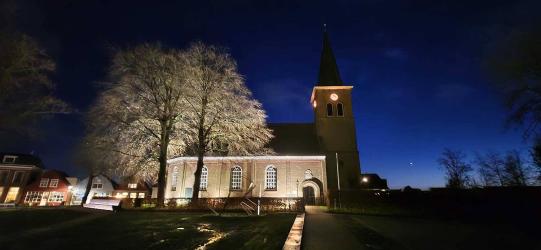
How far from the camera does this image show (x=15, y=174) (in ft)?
164

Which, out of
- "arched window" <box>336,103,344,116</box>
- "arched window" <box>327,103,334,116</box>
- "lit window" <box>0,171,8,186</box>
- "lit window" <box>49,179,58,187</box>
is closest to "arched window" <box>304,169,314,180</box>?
"arched window" <box>327,103,334,116</box>

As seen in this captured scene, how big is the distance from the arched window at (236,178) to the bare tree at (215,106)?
11.4 m

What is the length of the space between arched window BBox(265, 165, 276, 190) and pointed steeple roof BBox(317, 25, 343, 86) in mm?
14687

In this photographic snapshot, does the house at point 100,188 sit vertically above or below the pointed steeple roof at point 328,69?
below

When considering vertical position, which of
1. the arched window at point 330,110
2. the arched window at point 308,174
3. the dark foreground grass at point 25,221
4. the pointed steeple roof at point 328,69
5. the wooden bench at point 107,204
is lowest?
the dark foreground grass at point 25,221

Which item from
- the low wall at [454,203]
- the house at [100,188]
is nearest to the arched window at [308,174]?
the low wall at [454,203]

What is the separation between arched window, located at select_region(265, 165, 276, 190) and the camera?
32406 millimetres

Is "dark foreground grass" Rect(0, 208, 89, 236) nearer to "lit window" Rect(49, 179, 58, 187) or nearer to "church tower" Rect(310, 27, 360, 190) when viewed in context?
"church tower" Rect(310, 27, 360, 190)

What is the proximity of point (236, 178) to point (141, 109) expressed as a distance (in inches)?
654

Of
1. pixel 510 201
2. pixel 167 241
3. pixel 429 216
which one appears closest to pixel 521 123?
pixel 510 201

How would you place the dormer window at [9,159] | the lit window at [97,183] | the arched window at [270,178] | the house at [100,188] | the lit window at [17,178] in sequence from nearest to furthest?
the arched window at [270,178]
the lit window at [17,178]
the dormer window at [9,159]
the house at [100,188]
the lit window at [97,183]

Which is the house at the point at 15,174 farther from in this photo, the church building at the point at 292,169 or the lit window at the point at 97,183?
the church building at the point at 292,169

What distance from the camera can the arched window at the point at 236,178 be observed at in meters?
32.8

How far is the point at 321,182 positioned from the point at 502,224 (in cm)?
1801
